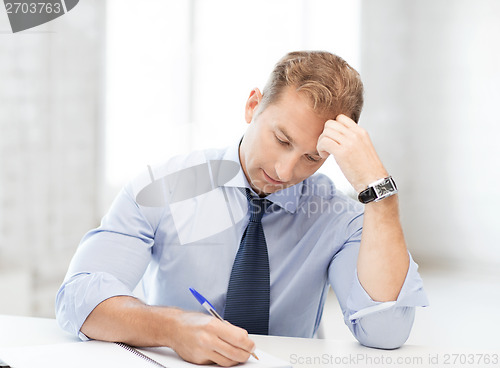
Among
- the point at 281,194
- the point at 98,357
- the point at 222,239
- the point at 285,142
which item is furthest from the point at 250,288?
the point at 98,357

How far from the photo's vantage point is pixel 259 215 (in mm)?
1357

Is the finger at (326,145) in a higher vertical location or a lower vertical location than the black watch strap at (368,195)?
higher

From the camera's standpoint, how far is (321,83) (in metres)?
1.28

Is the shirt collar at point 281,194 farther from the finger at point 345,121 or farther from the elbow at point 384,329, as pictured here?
the elbow at point 384,329

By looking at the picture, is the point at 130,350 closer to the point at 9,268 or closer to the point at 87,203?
the point at 9,268

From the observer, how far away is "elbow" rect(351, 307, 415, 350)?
1142 mm

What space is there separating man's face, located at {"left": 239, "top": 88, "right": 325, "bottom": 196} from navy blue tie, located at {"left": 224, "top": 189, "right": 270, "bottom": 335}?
15cm

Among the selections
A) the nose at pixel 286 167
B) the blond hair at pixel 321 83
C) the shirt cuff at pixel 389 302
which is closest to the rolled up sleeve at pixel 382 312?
the shirt cuff at pixel 389 302

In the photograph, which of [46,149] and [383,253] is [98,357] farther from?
[46,149]

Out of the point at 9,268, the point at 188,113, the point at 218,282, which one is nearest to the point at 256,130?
the point at 218,282

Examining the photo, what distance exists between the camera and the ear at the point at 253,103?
138 cm

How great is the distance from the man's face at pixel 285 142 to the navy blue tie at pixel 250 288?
0.50 feet

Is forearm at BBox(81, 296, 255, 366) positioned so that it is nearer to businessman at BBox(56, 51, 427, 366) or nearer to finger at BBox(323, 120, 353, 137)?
businessman at BBox(56, 51, 427, 366)

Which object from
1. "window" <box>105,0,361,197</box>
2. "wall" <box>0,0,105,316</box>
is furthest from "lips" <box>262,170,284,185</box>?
"window" <box>105,0,361,197</box>
